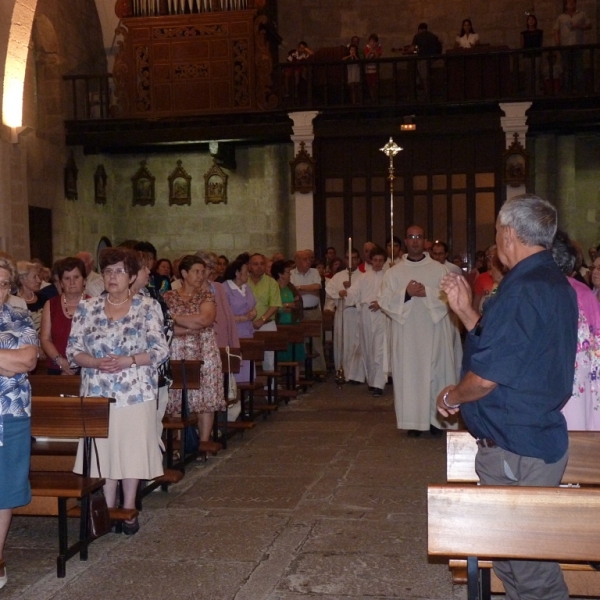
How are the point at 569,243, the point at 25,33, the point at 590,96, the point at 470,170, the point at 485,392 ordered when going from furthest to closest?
the point at 470,170 → the point at 590,96 → the point at 25,33 → the point at 569,243 → the point at 485,392

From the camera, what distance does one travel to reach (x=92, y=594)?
4.68 meters

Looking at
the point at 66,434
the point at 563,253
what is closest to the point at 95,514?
the point at 66,434

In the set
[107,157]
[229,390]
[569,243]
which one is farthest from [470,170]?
[569,243]

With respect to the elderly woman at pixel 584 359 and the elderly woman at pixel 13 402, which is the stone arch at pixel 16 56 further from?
the elderly woman at pixel 584 359

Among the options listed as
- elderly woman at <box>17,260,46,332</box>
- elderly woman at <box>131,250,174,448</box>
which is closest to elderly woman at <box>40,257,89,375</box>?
elderly woman at <box>131,250,174,448</box>

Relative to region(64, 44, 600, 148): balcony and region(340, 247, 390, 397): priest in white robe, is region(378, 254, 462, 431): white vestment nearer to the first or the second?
region(340, 247, 390, 397): priest in white robe

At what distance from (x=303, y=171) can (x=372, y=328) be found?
634 cm

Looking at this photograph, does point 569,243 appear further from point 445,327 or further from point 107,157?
point 107,157

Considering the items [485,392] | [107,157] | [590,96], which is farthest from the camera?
[107,157]

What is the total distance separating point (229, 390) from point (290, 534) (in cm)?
323

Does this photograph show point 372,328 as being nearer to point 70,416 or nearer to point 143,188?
point 70,416

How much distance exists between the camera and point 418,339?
9.04m

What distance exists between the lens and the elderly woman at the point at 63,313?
22.4 ft

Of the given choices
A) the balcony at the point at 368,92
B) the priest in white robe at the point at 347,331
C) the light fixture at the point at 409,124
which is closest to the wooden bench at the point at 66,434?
the priest in white robe at the point at 347,331
